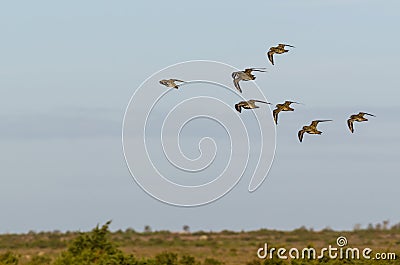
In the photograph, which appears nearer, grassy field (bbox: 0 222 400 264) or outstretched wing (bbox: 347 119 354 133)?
outstretched wing (bbox: 347 119 354 133)

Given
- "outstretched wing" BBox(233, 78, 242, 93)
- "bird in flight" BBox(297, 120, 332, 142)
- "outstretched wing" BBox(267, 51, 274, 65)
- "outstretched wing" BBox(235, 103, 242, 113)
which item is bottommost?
"bird in flight" BBox(297, 120, 332, 142)

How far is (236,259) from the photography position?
52.8 metres

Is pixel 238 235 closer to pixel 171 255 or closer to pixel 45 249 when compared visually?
pixel 45 249

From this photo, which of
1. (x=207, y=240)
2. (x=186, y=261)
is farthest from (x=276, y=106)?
(x=207, y=240)

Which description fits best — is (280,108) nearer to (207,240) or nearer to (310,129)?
(310,129)

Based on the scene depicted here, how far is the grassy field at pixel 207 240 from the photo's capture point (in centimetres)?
6134

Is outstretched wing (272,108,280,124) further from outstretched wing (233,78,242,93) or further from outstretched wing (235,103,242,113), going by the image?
outstretched wing (233,78,242,93)

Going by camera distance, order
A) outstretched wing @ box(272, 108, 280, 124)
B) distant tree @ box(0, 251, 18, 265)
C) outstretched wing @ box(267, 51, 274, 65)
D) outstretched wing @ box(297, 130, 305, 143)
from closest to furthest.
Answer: outstretched wing @ box(297, 130, 305, 143) → outstretched wing @ box(267, 51, 274, 65) → outstretched wing @ box(272, 108, 280, 124) → distant tree @ box(0, 251, 18, 265)

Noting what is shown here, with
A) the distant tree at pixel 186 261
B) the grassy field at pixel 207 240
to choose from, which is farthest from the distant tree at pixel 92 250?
the grassy field at pixel 207 240

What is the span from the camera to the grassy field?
61344mm

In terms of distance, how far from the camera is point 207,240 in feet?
239

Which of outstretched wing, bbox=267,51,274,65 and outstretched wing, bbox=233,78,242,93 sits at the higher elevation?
outstretched wing, bbox=267,51,274,65

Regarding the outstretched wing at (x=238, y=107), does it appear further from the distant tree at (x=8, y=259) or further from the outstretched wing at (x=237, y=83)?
the distant tree at (x=8, y=259)

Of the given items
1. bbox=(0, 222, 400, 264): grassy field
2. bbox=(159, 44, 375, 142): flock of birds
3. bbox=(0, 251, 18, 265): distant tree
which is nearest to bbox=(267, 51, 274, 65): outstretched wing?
bbox=(159, 44, 375, 142): flock of birds
